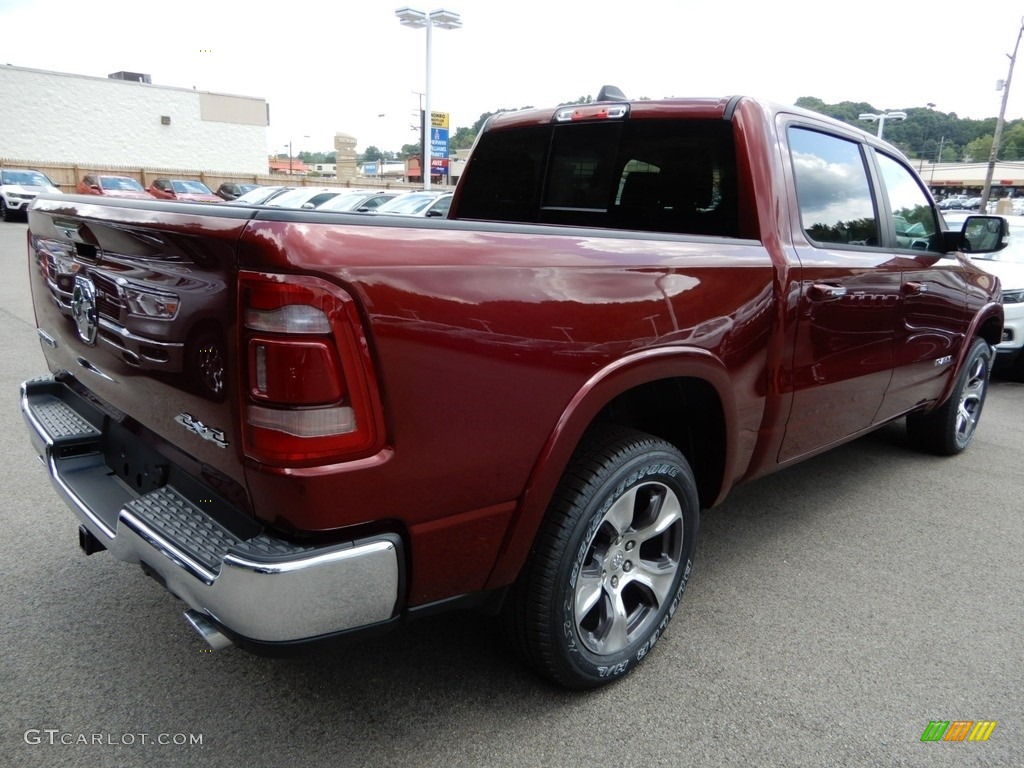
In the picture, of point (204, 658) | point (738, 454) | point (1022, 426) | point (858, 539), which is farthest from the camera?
point (1022, 426)

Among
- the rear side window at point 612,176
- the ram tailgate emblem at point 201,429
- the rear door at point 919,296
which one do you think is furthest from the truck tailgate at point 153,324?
the rear door at point 919,296

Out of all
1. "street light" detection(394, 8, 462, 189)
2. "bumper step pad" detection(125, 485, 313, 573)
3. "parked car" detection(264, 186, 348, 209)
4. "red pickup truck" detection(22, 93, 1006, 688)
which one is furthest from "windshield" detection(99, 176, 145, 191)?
"bumper step pad" detection(125, 485, 313, 573)

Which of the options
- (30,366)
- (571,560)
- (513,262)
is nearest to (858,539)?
(571,560)

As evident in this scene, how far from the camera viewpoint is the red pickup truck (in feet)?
5.37

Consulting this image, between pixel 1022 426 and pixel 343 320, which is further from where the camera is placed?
pixel 1022 426

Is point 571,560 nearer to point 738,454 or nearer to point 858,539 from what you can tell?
point 738,454

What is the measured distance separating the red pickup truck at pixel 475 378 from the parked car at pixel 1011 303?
177 inches

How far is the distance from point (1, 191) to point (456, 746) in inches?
1124

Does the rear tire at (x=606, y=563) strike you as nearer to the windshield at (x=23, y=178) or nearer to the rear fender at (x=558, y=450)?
the rear fender at (x=558, y=450)

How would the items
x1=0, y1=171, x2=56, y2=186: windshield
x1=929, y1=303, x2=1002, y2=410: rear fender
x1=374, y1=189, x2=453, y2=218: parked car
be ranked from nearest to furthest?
x1=929, y1=303, x2=1002, y2=410: rear fender → x1=374, y1=189, x2=453, y2=218: parked car → x1=0, y1=171, x2=56, y2=186: windshield

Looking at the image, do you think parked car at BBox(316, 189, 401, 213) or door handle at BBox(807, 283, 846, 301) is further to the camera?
parked car at BBox(316, 189, 401, 213)

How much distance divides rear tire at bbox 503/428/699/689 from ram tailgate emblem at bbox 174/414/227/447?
937mm

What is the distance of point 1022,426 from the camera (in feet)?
19.0

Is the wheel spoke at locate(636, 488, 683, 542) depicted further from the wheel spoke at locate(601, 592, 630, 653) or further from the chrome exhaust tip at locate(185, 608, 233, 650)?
the chrome exhaust tip at locate(185, 608, 233, 650)
